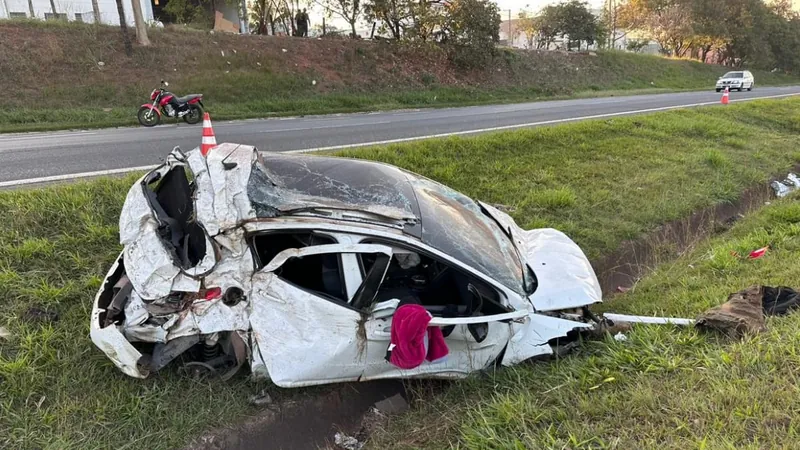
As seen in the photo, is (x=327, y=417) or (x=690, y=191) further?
(x=690, y=191)

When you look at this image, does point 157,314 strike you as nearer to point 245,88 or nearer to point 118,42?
point 245,88

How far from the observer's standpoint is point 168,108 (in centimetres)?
1172

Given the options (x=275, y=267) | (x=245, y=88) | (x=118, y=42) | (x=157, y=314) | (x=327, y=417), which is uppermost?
(x=118, y=42)

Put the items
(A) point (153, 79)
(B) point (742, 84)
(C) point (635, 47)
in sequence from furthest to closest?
(C) point (635, 47)
(B) point (742, 84)
(A) point (153, 79)

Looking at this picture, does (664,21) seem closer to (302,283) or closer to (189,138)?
(189,138)

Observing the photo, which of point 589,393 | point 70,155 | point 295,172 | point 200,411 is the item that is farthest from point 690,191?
point 70,155

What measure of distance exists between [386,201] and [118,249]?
8.81 feet

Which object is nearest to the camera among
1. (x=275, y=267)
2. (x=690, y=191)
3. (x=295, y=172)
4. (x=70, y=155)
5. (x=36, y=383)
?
(x=275, y=267)

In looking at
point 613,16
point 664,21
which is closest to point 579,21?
point 664,21

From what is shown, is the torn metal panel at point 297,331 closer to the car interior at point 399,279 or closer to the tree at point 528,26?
the car interior at point 399,279

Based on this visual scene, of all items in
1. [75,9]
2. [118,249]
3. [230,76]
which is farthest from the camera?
[75,9]

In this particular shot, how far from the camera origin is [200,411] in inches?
124

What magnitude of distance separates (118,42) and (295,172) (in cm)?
1647

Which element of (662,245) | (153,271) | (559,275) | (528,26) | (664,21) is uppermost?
(528,26)
